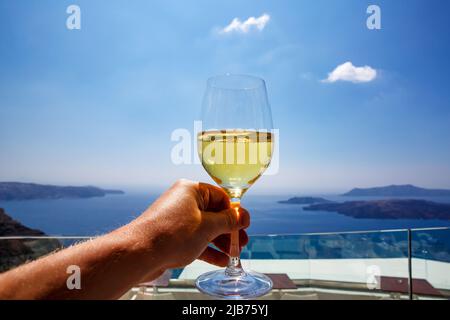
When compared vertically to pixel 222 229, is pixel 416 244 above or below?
below

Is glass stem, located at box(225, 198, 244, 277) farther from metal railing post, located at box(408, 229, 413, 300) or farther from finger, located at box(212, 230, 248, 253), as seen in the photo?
metal railing post, located at box(408, 229, 413, 300)

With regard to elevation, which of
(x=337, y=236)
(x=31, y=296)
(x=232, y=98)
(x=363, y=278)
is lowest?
(x=363, y=278)

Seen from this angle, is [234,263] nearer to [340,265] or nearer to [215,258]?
[215,258]

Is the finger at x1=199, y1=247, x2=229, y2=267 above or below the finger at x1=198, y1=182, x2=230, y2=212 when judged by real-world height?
below

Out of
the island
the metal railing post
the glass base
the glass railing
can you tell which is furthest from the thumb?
the island
